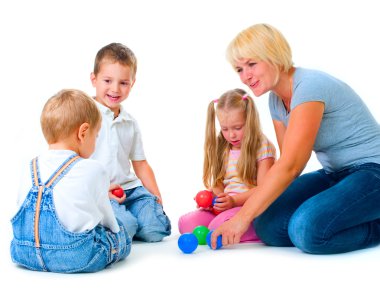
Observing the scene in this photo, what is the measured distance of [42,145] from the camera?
4691 millimetres

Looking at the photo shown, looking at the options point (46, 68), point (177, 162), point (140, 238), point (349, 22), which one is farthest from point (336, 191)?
point (46, 68)

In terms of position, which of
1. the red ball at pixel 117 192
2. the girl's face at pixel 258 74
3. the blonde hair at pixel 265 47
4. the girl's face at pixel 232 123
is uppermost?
the blonde hair at pixel 265 47

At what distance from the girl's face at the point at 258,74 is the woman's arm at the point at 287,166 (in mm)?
253

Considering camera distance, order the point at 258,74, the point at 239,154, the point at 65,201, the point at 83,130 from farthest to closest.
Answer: the point at 239,154, the point at 258,74, the point at 83,130, the point at 65,201

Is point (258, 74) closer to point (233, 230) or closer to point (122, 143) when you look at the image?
point (233, 230)

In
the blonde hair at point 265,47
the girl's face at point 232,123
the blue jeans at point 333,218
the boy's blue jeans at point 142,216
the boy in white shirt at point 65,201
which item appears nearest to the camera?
the boy in white shirt at point 65,201

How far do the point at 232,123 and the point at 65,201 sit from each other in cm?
142

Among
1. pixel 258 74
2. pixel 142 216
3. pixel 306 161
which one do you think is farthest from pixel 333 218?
pixel 142 216

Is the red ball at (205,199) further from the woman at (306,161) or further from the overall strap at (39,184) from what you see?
the overall strap at (39,184)

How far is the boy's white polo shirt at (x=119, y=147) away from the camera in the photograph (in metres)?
3.59

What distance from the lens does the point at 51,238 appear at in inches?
99.5

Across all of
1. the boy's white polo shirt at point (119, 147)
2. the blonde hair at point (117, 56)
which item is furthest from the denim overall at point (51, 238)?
the blonde hair at point (117, 56)

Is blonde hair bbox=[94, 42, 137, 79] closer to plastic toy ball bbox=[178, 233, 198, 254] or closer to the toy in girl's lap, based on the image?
the toy in girl's lap

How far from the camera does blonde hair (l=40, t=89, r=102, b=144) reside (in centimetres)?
258
